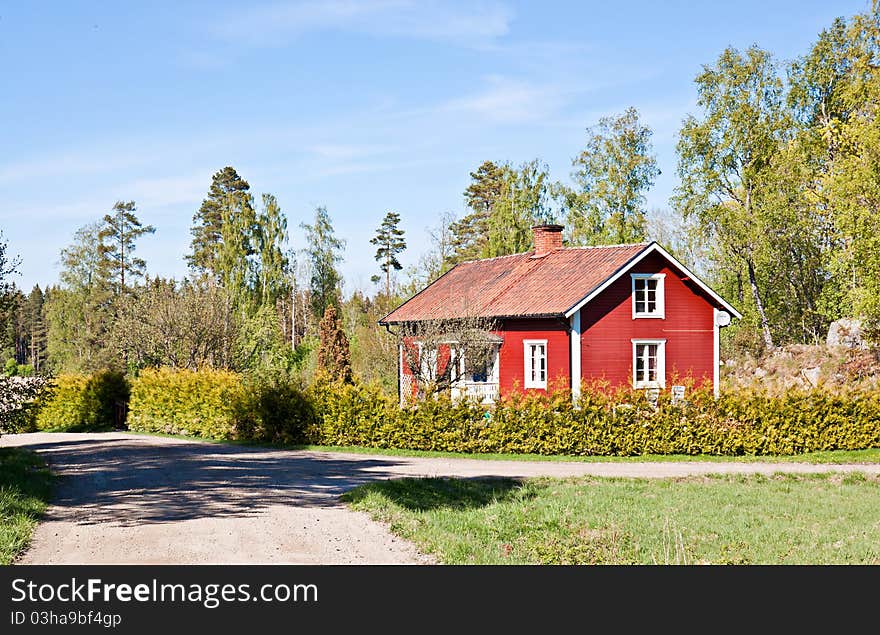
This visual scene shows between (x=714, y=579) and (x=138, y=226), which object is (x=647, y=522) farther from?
(x=138, y=226)

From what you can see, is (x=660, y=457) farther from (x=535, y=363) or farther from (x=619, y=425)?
(x=535, y=363)

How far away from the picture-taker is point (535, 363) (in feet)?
91.7

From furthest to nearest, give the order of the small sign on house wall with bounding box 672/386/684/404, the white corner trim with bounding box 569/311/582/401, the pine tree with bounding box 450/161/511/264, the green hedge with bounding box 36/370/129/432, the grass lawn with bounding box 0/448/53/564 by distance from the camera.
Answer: the pine tree with bounding box 450/161/511/264, the green hedge with bounding box 36/370/129/432, the white corner trim with bounding box 569/311/582/401, the small sign on house wall with bounding box 672/386/684/404, the grass lawn with bounding box 0/448/53/564

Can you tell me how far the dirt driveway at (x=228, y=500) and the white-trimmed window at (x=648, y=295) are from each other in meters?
9.00

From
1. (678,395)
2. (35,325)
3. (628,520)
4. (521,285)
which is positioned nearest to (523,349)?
(521,285)

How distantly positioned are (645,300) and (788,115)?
17.1m

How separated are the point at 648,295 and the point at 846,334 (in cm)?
1120

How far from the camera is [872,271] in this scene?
84.4 ft

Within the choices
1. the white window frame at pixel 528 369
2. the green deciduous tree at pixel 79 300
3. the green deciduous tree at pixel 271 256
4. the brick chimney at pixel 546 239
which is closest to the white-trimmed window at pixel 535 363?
the white window frame at pixel 528 369

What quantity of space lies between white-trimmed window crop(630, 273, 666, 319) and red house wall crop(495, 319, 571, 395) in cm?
282

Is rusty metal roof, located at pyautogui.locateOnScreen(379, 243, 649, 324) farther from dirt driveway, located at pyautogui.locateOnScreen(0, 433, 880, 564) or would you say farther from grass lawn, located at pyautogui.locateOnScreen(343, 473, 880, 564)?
grass lawn, located at pyautogui.locateOnScreen(343, 473, 880, 564)

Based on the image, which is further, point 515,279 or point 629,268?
point 515,279

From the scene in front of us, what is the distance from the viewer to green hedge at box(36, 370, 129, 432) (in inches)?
1215

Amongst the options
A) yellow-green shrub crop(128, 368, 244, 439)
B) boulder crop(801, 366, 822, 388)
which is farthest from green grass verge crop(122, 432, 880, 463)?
boulder crop(801, 366, 822, 388)
